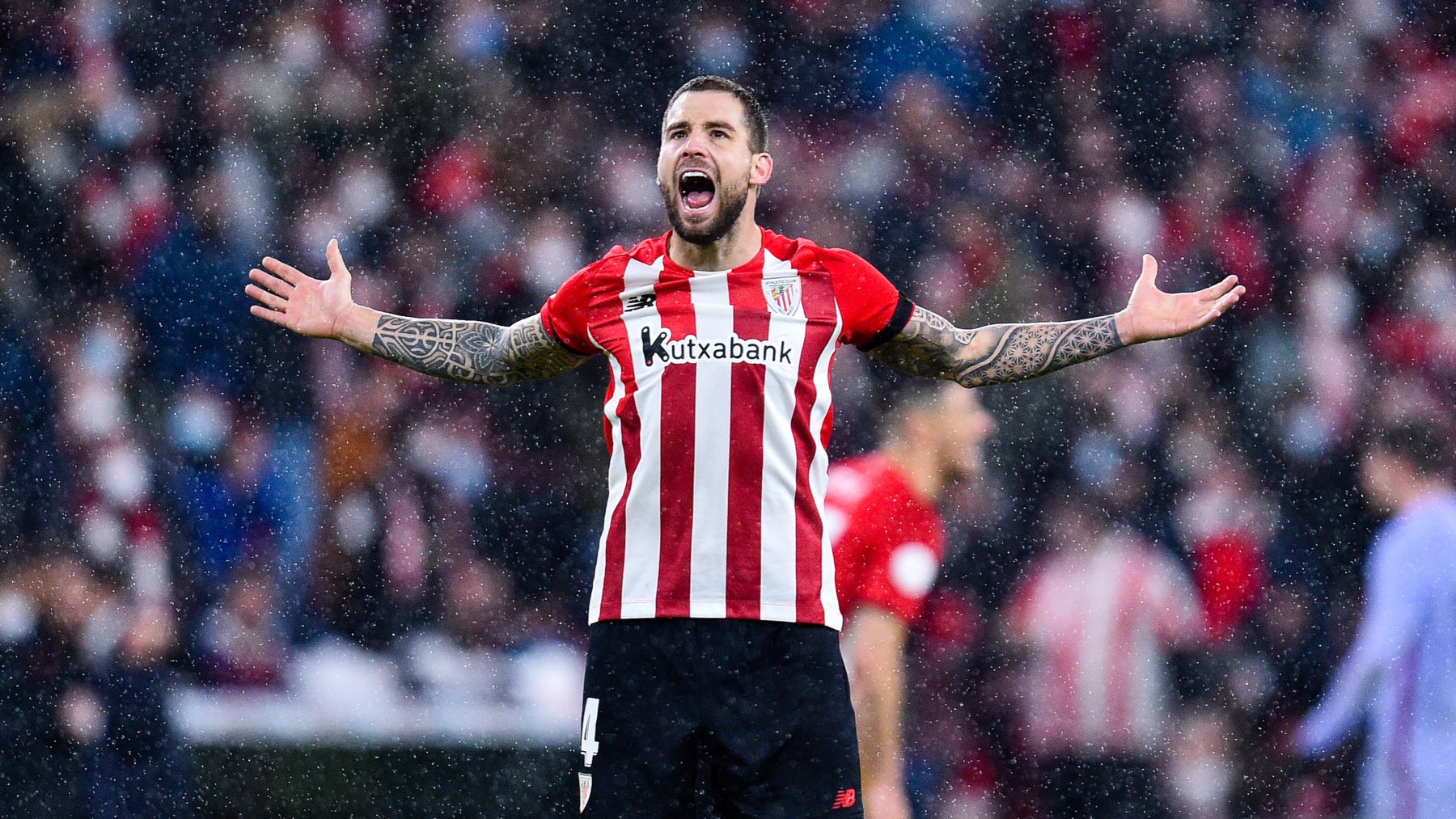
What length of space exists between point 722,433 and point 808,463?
153 mm

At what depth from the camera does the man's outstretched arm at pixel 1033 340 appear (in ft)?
8.99

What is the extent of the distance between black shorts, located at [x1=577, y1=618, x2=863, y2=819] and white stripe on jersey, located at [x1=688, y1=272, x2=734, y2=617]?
5cm

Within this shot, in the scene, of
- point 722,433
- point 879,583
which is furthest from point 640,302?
point 879,583

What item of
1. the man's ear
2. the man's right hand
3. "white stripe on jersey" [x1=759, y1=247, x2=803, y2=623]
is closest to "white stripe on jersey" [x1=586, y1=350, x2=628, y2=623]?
"white stripe on jersey" [x1=759, y1=247, x2=803, y2=623]

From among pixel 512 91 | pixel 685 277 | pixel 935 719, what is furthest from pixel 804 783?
pixel 512 91

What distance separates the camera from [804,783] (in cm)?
239

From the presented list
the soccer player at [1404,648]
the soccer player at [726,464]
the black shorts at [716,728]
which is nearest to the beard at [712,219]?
the soccer player at [726,464]

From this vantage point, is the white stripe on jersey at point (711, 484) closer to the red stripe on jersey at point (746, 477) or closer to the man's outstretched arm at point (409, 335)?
the red stripe on jersey at point (746, 477)

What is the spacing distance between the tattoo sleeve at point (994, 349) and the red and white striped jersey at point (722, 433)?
0.42ft

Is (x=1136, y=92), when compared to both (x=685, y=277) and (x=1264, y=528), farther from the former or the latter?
(x=685, y=277)

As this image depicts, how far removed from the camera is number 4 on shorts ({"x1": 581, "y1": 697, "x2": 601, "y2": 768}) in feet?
7.95

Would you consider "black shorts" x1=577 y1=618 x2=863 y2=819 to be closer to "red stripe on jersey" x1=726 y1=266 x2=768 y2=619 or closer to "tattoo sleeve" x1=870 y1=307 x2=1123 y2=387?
"red stripe on jersey" x1=726 y1=266 x2=768 y2=619

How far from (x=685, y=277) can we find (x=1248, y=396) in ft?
13.0

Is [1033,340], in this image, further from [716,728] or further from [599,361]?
[599,361]
